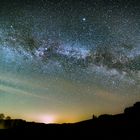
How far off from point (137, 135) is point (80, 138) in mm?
6801

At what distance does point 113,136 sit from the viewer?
2483cm

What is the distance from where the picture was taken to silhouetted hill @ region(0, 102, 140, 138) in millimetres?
24453

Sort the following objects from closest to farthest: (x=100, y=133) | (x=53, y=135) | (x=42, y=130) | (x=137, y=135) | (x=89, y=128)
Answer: (x=137, y=135) → (x=100, y=133) → (x=89, y=128) → (x=53, y=135) → (x=42, y=130)

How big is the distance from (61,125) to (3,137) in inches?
297

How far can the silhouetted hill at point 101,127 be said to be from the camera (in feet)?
80.2

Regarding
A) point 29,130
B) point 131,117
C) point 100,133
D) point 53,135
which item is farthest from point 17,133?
point 131,117

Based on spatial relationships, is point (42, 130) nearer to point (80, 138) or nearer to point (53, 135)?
point (53, 135)

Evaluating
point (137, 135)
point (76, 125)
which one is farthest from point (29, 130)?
point (137, 135)

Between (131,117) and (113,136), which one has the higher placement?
(131,117)

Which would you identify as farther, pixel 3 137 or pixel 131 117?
pixel 3 137

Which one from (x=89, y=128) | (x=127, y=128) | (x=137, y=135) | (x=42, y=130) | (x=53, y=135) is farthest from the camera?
(x=42, y=130)

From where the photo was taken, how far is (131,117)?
25.8 m

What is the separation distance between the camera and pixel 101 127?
2706 centimetres

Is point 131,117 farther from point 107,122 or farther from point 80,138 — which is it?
point 80,138
